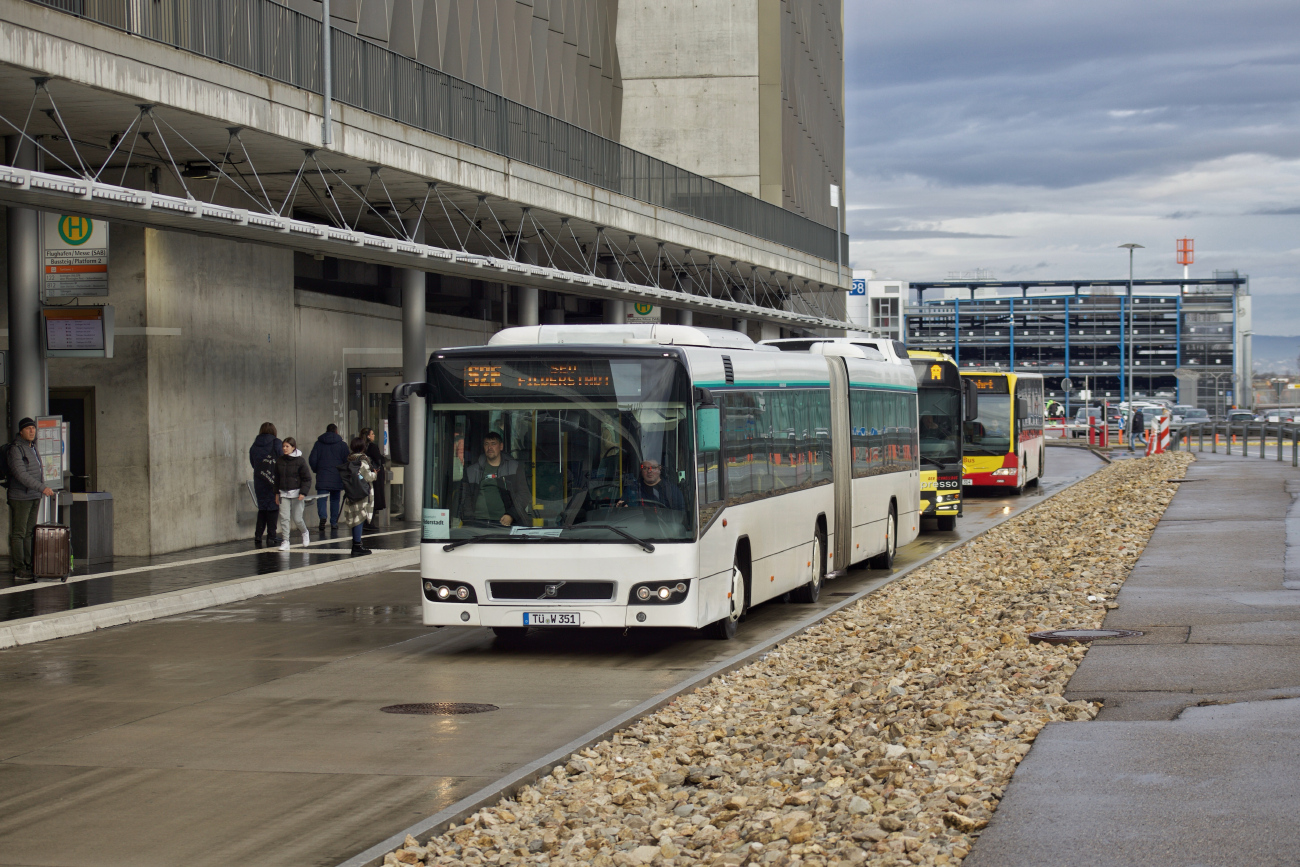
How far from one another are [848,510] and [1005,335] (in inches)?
6610

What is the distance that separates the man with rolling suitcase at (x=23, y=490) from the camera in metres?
18.2

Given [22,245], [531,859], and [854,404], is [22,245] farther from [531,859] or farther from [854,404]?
[531,859]

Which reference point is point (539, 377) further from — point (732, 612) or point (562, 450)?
point (732, 612)

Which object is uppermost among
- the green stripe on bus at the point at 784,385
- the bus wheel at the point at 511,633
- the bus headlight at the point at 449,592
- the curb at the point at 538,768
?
the green stripe on bus at the point at 784,385

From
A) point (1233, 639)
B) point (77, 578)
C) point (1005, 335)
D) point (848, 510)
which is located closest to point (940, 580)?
point (848, 510)

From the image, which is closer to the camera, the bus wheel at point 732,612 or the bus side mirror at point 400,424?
the bus side mirror at point 400,424

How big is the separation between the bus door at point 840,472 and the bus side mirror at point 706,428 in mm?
5089

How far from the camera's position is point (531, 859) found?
6.84m

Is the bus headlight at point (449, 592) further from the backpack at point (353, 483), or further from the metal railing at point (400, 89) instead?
the backpack at point (353, 483)

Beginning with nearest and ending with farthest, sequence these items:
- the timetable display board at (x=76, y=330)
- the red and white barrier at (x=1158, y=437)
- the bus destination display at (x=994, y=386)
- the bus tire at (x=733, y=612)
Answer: the bus tire at (x=733, y=612) → the timetable display board at (x=76, y=330) → the bus destination display at (x=994, y=386) → the red and white barrier at (x=1158, y=437)

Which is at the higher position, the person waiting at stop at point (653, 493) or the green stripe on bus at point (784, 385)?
the green stripe on bus at point (784, 385)

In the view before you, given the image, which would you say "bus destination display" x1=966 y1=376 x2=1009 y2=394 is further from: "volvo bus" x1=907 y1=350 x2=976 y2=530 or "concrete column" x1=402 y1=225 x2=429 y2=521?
"concrete column" x1=402 y1=225 x2=429 y2=521

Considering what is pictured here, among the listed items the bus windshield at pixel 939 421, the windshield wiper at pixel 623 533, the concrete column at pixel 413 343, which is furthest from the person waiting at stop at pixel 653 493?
the bus windshield at pixel 939 421

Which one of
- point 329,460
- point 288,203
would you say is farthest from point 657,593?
point 288,203
